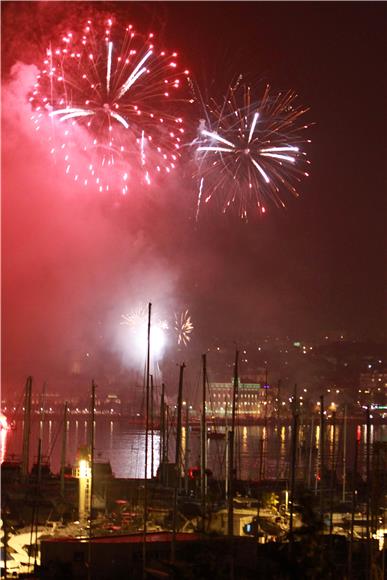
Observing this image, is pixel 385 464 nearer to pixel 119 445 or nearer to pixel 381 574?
pixel 381 574

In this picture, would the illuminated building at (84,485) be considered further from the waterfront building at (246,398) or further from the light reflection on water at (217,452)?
the waterfront building at (246,398)

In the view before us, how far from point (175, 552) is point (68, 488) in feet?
25.5

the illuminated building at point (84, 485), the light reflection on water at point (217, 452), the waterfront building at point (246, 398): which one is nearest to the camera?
the illuminated building at point (84, 485)

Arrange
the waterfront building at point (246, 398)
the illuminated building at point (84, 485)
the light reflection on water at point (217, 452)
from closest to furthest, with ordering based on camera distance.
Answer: the illuminated building at point (84, 485)
the light reflection on water at point (217, 452)
the waterfront building at point (246, 398)

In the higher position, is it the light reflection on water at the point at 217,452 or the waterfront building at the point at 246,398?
the waterfront building at the point at 246,398

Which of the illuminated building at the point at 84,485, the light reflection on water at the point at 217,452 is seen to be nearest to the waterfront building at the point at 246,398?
the light reflection on water at the point at 217,452

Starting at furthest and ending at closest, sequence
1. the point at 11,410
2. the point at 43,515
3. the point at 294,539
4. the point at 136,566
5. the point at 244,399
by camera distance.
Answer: the point at 11,410, the point at 244,399, the point at 43,515, the point at 136,566, the point at 294,539

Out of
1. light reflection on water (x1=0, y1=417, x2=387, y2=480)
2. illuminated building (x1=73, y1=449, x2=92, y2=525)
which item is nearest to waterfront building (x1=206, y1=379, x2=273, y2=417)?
light reflection on water (x1=0, y1=417, x2=387, y2=480)

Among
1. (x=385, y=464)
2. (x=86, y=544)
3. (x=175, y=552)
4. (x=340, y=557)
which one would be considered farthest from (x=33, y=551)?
(x=385, y=464)

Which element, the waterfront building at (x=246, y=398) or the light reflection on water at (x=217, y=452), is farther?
the waterfront building at (x=246, y=398)

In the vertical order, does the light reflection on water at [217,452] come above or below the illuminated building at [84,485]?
below

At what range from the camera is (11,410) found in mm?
72812

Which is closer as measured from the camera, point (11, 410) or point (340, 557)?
point (340, 557)

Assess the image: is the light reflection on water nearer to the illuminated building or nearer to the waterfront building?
the waterfront building
